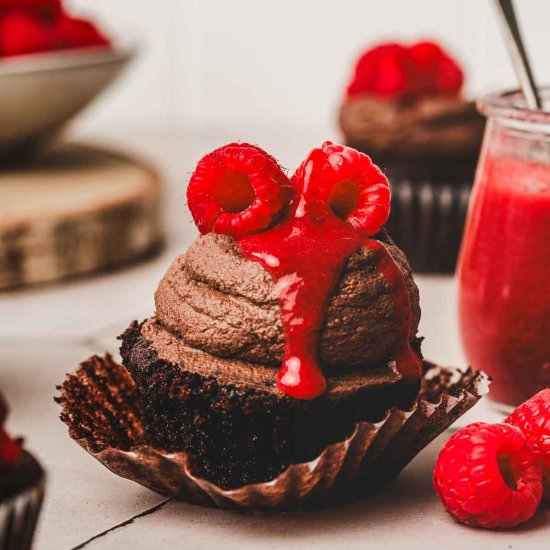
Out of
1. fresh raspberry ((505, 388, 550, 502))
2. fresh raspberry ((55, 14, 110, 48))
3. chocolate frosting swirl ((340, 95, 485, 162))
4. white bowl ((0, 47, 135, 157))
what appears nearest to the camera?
fresh raspberry ((505, 388, 550, 502))

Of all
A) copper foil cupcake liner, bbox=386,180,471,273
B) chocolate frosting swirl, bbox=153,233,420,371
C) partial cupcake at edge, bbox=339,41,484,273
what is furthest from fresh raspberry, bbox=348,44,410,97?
chocolate frosting swirl, bbox=153,233,420,371

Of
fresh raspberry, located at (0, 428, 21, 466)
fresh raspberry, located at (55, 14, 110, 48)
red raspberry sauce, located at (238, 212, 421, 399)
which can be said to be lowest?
fresh raspberry, located at (0, 428, 21, 466)

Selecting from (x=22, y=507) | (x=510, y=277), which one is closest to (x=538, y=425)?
(x=510, y=277)

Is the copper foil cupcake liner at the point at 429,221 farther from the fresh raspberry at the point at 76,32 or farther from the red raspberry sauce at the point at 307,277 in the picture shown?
the red raspberry sauce at the point at 307,277

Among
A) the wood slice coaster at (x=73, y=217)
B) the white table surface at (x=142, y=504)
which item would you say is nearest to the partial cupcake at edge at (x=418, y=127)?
the white table surface at (x=142, y=504)

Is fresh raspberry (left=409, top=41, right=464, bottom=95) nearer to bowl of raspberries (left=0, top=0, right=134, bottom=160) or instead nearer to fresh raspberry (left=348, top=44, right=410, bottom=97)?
fresh raspberry (left=348, top=44, right=410, bottom=97)

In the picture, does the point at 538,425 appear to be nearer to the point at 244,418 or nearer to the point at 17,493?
the point at 244,418

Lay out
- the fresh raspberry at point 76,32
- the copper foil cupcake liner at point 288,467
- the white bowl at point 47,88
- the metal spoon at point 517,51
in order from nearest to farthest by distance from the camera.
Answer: the copper foil cupcake liner at point 288,467 → the metal spoon at point 517,51 → the white bowl at point 47,88 → the fresh raspberry at point 76,32

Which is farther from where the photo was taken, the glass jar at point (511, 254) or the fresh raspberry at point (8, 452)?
the glass jar at point (511, 254)
